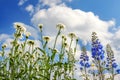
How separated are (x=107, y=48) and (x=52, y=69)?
6.94m

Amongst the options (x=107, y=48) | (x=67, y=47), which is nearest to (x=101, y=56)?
(x=107, y=48)

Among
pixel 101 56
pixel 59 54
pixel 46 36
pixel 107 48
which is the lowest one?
pixel 59 54

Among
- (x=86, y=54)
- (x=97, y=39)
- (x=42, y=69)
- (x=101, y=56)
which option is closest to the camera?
(x=42, y=69)

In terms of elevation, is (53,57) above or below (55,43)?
below

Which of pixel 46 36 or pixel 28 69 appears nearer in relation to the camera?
pixel 28 69

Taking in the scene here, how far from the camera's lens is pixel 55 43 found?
6.83 meters

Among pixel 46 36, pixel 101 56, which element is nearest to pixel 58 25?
pixel 46 36

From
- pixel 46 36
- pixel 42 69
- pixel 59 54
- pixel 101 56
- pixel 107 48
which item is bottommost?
pixel 42 69

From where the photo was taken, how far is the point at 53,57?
6301 mm

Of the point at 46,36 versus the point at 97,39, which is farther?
the point at 97,39

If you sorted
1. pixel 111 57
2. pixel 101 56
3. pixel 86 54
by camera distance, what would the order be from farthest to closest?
pixel 86 54, pixel 111 57, pixel 101 56

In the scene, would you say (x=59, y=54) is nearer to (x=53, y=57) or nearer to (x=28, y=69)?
(x=53, y=57)

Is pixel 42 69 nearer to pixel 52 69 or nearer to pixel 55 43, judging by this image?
pixel 52 69

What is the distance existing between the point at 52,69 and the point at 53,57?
266 mm
